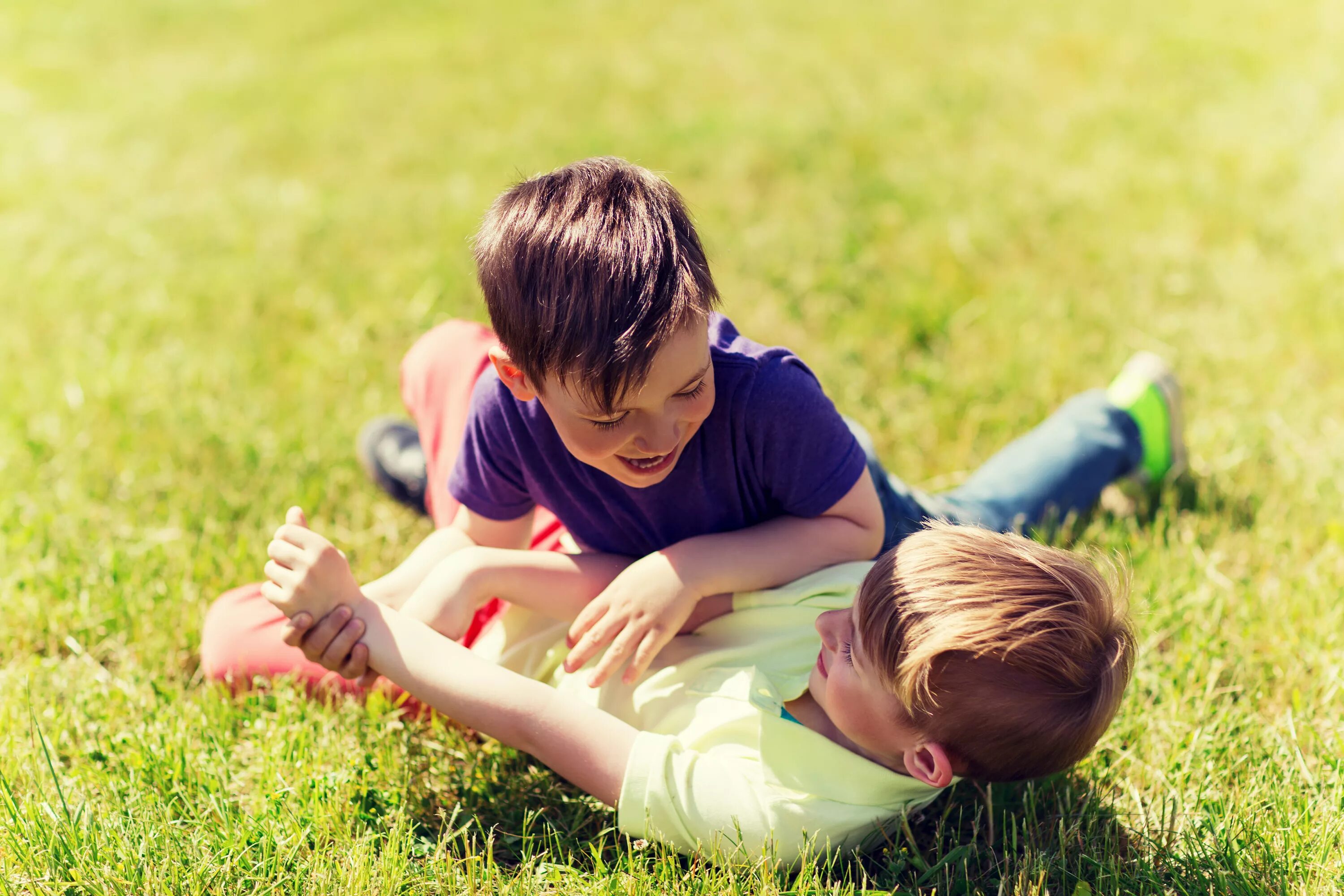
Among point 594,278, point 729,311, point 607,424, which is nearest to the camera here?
point 594,278

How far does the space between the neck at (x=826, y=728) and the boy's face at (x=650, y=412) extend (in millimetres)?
600

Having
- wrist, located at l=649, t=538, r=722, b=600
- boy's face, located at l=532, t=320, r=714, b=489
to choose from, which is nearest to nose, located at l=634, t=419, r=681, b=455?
boy's face, located at l=532, t=320, r=714, b=489

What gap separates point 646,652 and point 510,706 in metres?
0.29

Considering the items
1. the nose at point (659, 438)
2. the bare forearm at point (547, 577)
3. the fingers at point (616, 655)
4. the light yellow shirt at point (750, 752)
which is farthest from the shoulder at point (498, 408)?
the light yellow shirt at point (750, 752)

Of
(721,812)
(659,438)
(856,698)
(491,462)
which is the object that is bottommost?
(721,812)

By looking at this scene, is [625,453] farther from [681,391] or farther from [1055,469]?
[1055,469]

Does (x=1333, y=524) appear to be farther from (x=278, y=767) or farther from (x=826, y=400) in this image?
(x=278, y=767)

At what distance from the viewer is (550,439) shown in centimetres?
236

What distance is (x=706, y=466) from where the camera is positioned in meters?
2.31

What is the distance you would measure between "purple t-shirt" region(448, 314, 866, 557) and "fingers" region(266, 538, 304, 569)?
0.43 m

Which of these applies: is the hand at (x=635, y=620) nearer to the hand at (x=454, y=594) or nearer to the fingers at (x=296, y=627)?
the hand at (x=454, y=594)

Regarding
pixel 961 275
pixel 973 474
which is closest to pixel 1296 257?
pixel 961 275

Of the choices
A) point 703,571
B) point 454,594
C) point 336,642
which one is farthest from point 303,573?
point 703,571

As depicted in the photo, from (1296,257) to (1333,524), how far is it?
1.98m
